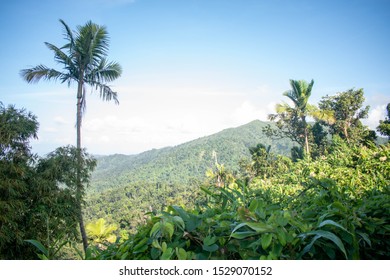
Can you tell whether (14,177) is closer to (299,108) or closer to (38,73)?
(38,73)

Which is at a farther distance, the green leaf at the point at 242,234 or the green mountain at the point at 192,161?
the green mountain at the point at 192,161

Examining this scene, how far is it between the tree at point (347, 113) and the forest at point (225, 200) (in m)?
0.05

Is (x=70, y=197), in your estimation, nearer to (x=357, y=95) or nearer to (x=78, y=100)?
(x=78, y=100)

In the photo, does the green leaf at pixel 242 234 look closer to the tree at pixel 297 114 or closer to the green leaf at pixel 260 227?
the green leaf at pixel 260 227

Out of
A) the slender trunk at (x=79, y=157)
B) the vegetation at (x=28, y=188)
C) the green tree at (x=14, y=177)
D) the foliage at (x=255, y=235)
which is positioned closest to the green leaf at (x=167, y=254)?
the foliage at (x=255, y=235)

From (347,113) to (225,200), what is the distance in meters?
15.6

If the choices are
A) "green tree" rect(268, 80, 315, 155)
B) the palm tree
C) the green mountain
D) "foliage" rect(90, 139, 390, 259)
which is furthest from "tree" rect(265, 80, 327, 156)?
the green mountain

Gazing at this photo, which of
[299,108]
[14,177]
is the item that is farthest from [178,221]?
[299,108]

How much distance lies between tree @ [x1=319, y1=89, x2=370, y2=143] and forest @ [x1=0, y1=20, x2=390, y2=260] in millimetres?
47

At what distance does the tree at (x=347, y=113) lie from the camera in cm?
1335

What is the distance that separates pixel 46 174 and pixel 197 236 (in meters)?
7.32

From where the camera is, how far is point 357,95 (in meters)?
13.7

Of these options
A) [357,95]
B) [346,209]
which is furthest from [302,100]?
[346,209]

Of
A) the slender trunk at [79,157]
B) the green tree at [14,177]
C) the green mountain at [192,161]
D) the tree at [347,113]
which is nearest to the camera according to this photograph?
the green tree at [14,177]
